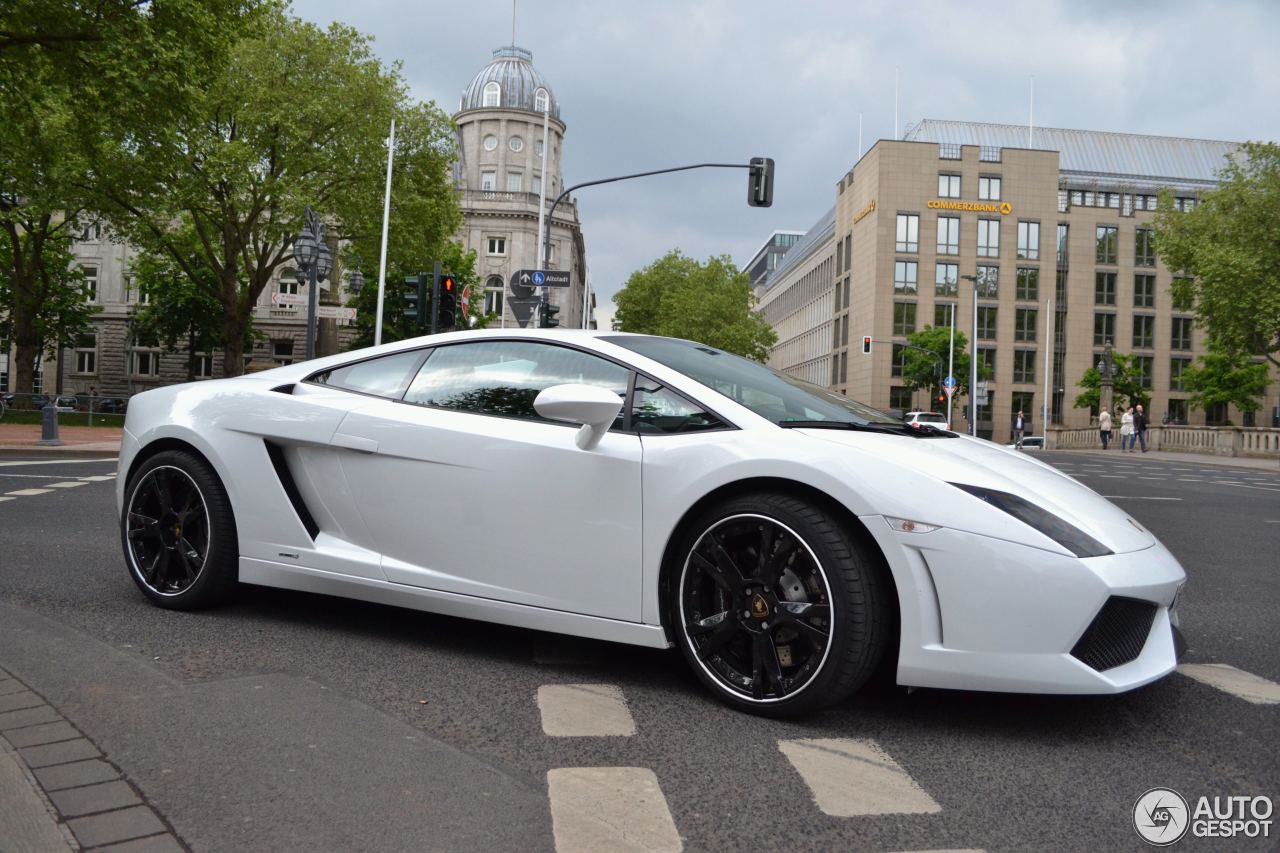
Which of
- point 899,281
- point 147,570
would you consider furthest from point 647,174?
point 899,281

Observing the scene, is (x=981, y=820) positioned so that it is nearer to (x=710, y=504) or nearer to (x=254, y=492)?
(x=710, y=504)

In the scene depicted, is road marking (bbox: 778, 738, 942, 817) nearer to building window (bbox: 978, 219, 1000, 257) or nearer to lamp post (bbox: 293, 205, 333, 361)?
lamp post (bbox: 293, 205, 333, 361)

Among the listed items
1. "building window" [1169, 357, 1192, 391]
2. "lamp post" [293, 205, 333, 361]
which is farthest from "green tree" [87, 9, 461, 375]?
"building window" [1169, 357, 1192, 391]

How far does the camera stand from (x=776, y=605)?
316 cm

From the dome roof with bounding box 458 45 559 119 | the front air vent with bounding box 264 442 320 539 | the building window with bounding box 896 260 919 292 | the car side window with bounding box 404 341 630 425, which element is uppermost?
the dome roof with bounding box 458 45 559 119

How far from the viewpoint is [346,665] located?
379cm

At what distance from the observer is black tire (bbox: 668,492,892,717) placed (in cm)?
306

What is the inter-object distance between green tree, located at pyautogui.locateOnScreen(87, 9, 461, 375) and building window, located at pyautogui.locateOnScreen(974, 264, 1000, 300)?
5290 cm

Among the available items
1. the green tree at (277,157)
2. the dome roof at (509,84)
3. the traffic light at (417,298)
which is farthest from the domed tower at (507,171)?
the traffic light at (417,298)

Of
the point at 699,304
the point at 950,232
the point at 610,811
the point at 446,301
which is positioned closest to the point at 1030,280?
the point at 950,232

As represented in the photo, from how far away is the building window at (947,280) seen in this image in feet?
252

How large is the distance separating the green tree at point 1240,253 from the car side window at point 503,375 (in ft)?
148

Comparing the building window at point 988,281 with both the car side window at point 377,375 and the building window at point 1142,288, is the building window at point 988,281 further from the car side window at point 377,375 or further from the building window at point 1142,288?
the car side window at point 377,375

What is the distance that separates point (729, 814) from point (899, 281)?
7743 centimetres
